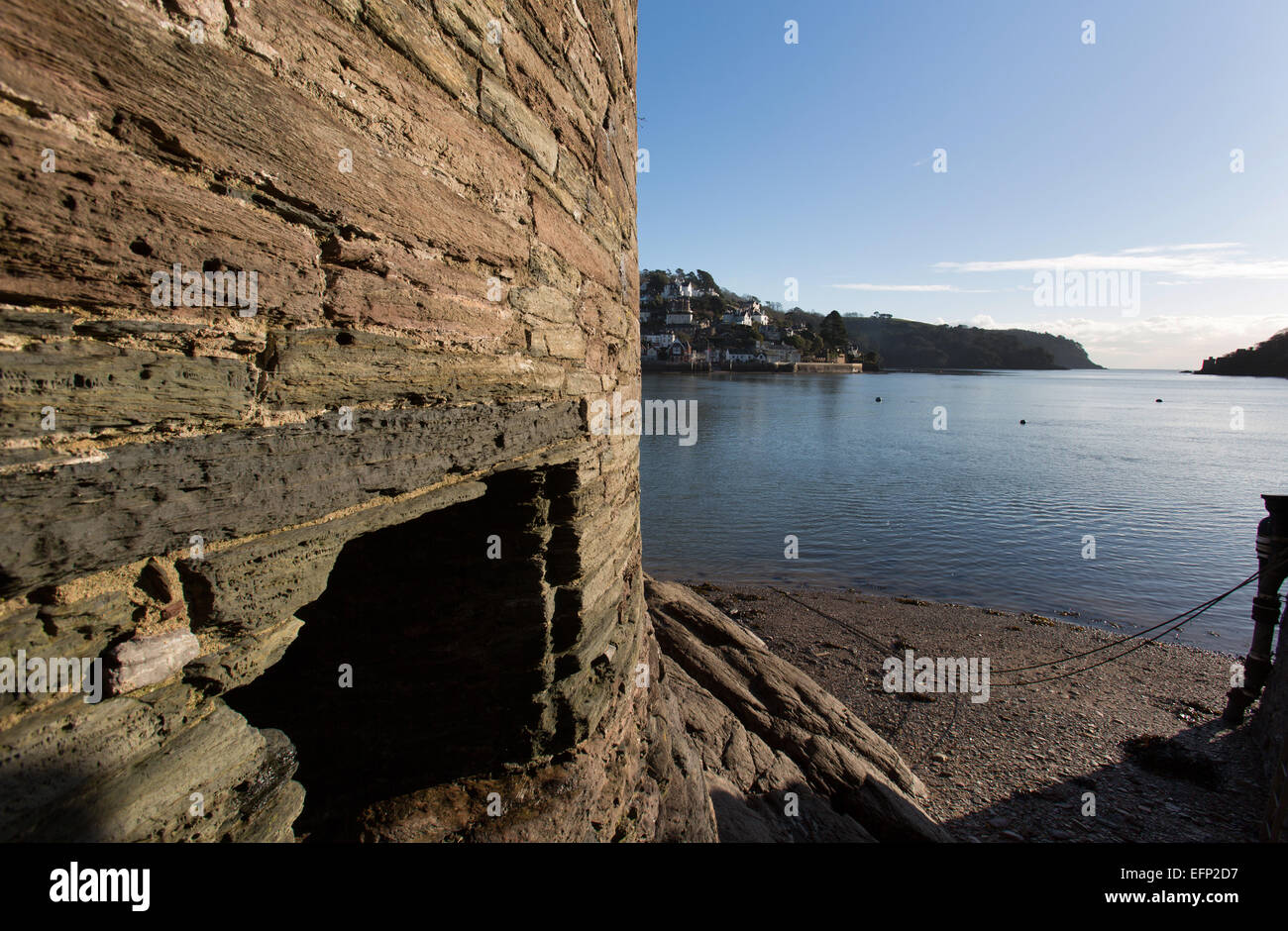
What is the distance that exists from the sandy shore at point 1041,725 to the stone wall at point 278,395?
6.43m

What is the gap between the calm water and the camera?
14961 mm

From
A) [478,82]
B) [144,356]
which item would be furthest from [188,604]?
[478,82]

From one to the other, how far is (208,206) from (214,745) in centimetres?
117

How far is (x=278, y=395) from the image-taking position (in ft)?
4.73

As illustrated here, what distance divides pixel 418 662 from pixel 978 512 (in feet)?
74.9

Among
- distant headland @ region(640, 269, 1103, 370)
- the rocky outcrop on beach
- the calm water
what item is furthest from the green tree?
the rocky outcrop on beach

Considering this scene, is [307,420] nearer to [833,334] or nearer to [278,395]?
[278,395]

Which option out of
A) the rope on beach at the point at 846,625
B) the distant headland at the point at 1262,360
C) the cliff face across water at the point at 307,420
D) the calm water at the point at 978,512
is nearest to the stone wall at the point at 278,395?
the cliff face across water at the point at 307,420

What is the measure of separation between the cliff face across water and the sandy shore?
6.27 meters

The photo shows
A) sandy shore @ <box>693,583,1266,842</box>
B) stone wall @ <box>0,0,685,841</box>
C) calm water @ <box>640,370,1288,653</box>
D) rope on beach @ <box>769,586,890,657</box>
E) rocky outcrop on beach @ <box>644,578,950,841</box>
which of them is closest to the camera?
stone wall @ <box>0,0,685,841</box>

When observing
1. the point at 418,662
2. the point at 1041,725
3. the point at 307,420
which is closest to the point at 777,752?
the point at 418,662

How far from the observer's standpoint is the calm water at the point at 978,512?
14961 mm

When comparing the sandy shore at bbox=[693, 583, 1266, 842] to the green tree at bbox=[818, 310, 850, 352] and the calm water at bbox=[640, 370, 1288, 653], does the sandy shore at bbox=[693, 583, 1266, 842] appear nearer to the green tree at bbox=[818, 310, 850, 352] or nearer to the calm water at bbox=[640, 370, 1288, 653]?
the calm water at bbox=[640, 370, 1288, 653]
